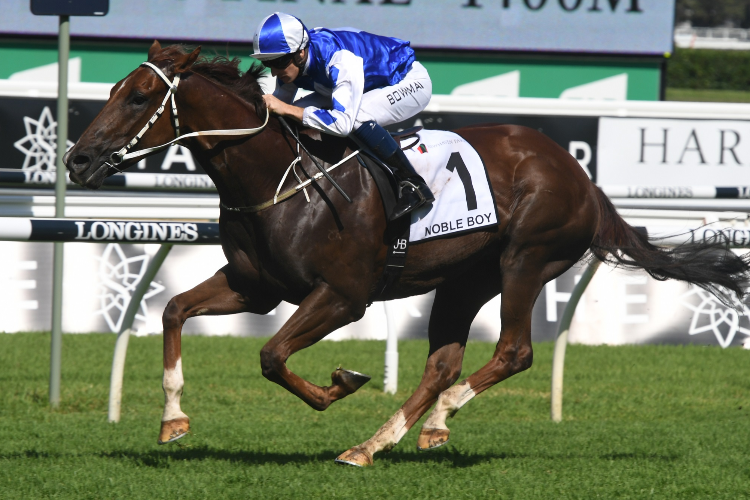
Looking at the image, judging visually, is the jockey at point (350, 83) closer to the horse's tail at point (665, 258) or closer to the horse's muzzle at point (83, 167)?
the horse's muzzle at point (83, 167)

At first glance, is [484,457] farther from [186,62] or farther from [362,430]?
[186,62]

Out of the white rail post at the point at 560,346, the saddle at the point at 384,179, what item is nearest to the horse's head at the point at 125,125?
the saddle at the point at 384,179

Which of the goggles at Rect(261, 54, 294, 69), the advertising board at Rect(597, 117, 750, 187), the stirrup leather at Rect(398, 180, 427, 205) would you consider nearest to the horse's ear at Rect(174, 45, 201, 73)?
the goggles at Rect(261, 54, 294, 69)

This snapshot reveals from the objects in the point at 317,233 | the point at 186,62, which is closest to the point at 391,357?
the point at 317,233

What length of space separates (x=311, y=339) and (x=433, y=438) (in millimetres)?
715

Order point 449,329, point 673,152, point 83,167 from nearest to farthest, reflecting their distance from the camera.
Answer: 1. point 83,167
2. point 449,329
3. point 673,152

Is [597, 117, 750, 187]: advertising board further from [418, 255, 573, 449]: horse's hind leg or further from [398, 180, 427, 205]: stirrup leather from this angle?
[398, 180, 427, 205]: stirrup leather

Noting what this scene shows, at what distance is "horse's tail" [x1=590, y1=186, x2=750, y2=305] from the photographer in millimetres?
4863

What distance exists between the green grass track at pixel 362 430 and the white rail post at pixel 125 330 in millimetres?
99

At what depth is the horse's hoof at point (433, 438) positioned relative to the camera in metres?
4.29

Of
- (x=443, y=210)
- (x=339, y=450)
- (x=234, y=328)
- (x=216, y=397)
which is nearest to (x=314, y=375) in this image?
(x=216, y=397)

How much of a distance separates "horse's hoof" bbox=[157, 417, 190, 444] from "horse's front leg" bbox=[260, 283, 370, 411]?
1.23 feet

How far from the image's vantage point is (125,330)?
5098mm

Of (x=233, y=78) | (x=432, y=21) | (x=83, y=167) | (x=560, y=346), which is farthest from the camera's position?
(x=432, y=21)
